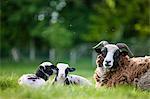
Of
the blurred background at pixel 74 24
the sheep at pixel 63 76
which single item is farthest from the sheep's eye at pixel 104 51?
the blurred background at pixel 74 24

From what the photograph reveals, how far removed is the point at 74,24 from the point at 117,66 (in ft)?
92.9

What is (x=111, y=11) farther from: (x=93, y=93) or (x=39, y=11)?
(x=93, y=93)

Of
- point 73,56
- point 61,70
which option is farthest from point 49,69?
point 73,56

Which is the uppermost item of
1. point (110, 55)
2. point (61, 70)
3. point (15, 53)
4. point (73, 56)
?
point (110, 55)

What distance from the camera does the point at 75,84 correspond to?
12.3 m

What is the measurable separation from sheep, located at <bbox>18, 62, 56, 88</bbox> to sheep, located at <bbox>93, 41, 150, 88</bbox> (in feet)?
3.65

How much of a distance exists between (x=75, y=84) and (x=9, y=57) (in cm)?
3618

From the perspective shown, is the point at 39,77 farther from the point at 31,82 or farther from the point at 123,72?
the point at 123,72

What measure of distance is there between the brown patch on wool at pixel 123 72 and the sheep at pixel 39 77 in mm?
1116

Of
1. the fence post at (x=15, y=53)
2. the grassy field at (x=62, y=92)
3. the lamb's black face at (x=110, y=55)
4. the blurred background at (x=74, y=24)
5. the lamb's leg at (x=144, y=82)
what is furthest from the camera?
the fence post at (x=15, y=53)

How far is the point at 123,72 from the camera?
492 inches

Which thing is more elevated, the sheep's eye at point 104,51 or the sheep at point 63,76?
the sheep's eye at point 104,51

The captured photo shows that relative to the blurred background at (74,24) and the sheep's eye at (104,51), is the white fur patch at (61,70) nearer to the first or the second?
the sheep's eye at (104,51)

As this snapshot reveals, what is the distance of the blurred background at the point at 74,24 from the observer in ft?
127
